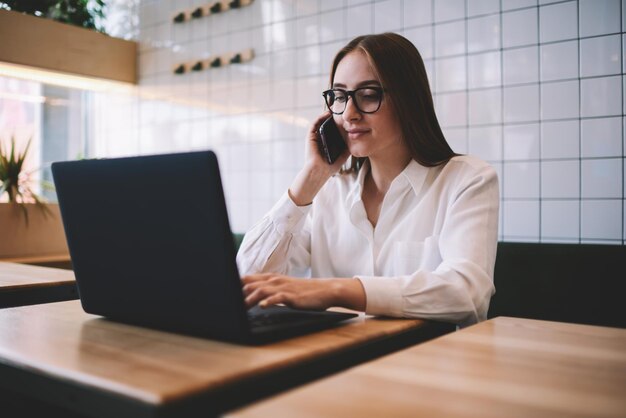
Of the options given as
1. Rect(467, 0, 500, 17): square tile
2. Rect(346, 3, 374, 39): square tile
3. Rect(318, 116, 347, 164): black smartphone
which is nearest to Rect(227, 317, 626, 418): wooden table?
Rect(318, 116, 347, 164): black smartphone

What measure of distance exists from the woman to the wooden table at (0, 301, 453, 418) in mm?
374

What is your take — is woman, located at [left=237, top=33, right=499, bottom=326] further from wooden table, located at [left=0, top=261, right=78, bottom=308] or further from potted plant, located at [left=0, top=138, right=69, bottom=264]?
potted plant, located at [left=0, top=138, right=69, bottom=264]

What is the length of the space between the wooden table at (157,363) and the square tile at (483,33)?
1.85 m

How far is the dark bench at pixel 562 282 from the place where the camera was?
5.94 ft

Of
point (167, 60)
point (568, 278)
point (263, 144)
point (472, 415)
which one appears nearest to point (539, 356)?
point (472, 415)

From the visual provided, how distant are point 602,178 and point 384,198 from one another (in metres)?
1.19

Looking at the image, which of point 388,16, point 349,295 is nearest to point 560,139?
point 388,16

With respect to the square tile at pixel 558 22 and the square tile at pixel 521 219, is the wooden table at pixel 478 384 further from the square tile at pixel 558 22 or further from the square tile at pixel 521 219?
the square tile at pixel 558 22

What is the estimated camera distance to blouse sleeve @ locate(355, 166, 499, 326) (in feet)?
3.36

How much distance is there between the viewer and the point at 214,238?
2.40 feet

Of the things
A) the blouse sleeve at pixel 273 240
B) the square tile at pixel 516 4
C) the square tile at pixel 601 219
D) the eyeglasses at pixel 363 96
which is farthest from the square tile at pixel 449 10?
the blouse sleeve at pixel 273 240

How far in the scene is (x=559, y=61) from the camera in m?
2.31

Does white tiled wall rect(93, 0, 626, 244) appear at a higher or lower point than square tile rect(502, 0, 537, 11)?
lower

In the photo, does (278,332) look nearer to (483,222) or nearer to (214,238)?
(214,238)
